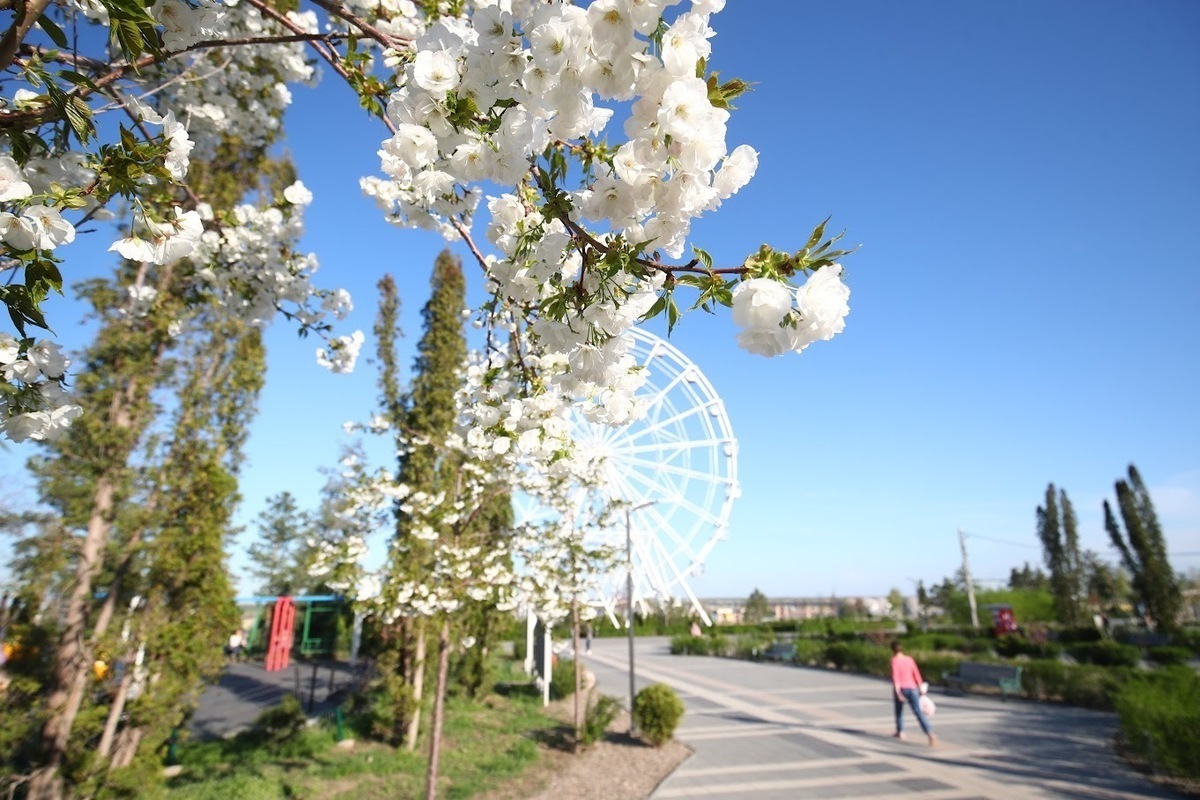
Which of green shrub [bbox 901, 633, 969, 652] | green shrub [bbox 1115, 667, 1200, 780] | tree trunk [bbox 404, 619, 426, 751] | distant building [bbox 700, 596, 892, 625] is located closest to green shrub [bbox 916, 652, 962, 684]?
green shrub [bbox 901, 633, 969, 652]

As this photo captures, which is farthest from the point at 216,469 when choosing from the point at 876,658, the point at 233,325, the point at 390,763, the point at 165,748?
the point at 876,658

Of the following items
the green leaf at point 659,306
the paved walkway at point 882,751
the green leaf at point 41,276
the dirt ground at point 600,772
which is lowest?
the dirt ground at point 600,772

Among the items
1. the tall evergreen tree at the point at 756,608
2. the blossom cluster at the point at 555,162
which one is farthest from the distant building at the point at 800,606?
the blossom cluster at the point at 555,162

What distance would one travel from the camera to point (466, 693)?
1256 cm

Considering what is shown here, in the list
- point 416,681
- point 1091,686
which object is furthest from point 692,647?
point 416,681

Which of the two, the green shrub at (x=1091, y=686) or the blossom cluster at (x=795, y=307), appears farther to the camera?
the green shrub at (x=1091, y=686)

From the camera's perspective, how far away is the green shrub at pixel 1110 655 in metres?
15.8

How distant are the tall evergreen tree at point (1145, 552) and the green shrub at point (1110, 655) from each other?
13.8m

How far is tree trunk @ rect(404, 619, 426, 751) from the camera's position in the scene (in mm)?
9031

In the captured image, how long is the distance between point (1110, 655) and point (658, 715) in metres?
15.1

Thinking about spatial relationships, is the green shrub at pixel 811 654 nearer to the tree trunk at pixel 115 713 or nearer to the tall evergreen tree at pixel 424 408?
the tall evergreen tree at pixel 424 408

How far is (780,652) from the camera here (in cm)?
2234

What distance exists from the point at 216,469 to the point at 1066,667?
1560 cm

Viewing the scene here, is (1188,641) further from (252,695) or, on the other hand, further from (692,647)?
(252,695)
